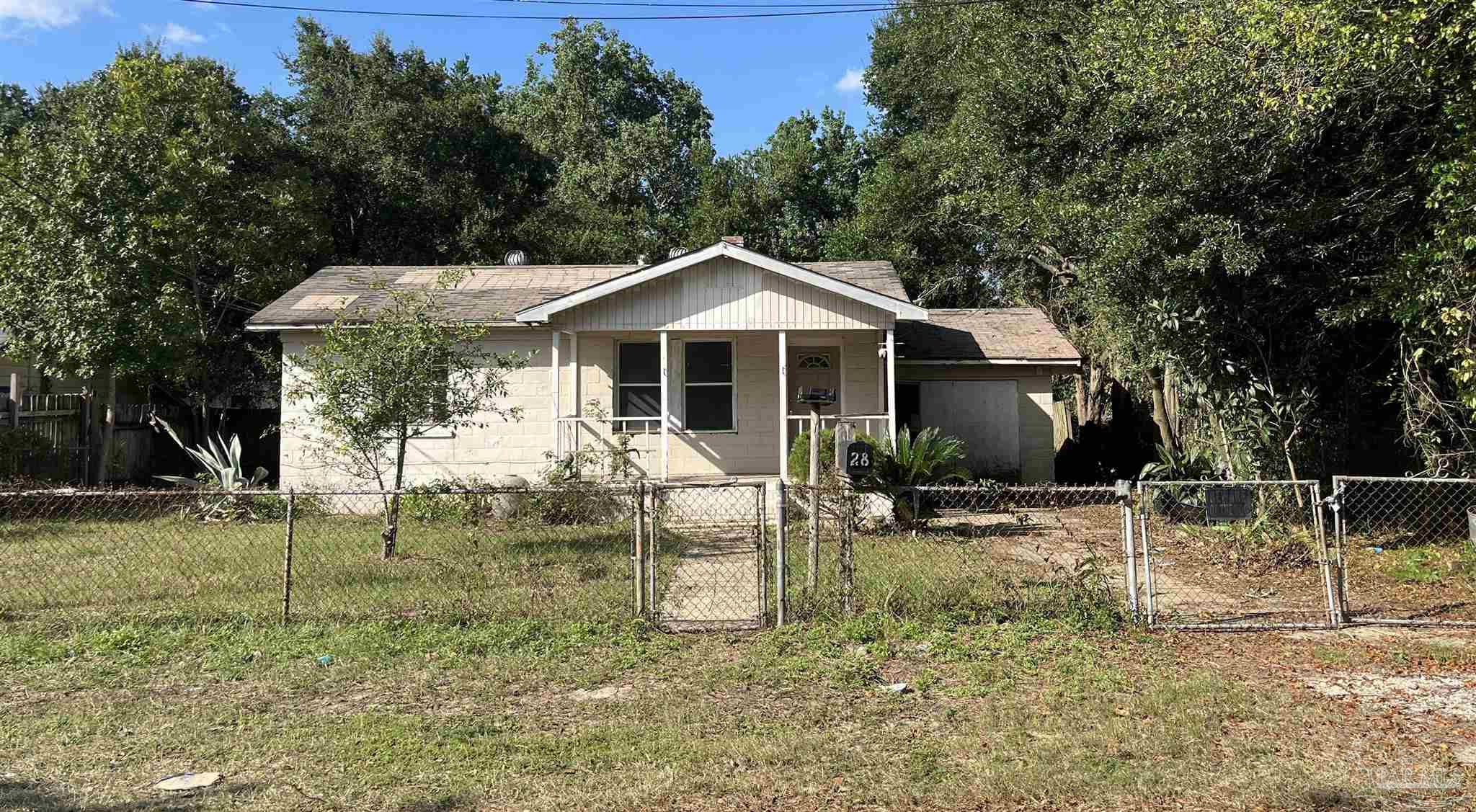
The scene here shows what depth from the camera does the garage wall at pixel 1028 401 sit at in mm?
16359

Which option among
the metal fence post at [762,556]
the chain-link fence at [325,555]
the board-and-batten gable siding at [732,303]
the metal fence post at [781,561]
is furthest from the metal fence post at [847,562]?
the board-and-batten gable siding at [732,303]

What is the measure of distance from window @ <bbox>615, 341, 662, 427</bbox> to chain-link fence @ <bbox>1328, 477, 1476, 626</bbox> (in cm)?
898

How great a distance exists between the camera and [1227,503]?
7.29 meters

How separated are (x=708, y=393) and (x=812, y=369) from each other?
1.68m

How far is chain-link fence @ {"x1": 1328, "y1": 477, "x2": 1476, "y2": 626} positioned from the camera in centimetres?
723

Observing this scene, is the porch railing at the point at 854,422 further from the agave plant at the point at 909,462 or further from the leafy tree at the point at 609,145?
the leafy tree at the point at 609,145

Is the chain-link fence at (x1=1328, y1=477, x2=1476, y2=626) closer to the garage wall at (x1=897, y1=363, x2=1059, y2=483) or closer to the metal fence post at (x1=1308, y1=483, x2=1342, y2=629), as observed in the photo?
the metal fence post at (x1=1308, y1=483, x2=1342, y2=629)

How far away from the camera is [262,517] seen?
12.9 m

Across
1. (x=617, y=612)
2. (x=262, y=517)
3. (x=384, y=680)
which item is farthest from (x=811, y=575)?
(x=262, y=517)

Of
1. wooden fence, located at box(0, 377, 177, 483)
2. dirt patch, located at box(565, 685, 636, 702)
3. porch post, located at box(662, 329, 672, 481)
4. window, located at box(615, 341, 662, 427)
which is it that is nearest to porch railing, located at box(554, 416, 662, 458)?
window, located at box(615, 341, 662, 427)

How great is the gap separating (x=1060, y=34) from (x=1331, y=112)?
7.08m

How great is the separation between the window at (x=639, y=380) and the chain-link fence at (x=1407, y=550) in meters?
8.98

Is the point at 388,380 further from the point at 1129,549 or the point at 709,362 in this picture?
the point at 1129,549

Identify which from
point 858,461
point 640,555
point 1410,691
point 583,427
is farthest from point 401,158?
point 1410,691
